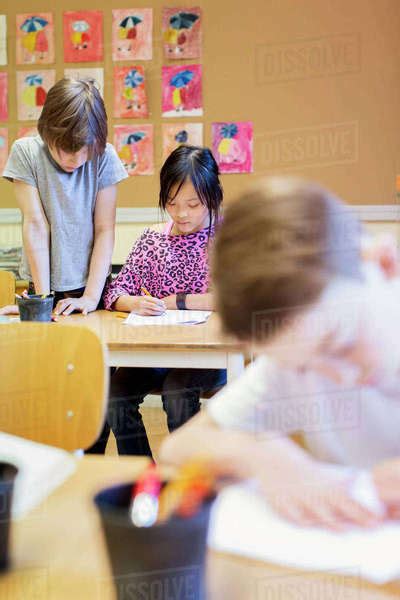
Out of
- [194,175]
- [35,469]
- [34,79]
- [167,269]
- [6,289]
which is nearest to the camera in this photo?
[35,469]

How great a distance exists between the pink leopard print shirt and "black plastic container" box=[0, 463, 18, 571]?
65.5 inches

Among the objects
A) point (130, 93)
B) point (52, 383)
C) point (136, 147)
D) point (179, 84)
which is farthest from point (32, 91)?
point (52, 383)

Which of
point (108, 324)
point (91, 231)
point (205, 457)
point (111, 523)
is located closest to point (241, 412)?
point (205, 457)

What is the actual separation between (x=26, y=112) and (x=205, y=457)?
10.2 feet

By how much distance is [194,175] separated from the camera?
7.35 feet

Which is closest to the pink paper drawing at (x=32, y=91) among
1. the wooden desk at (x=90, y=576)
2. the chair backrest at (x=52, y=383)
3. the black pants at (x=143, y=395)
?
the black pants at (x=143, y=395)

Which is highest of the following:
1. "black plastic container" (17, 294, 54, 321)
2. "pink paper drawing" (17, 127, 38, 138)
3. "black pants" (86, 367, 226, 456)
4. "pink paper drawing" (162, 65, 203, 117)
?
"pink paper drawing" (162, 65, 203, 117)

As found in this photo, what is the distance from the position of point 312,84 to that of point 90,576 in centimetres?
303

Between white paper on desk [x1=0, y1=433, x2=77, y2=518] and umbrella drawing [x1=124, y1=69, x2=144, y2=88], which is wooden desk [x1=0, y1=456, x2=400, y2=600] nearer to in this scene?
white paper on desk [x1=0, y1=433, x2=77, y2=518]

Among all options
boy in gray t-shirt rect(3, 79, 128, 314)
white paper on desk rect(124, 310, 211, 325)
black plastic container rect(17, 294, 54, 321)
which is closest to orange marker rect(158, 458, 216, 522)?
black plastic container rect(17, 294, 54, 321)

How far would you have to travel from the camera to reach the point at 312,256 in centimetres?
63

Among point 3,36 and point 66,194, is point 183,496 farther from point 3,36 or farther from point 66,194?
point 3,36

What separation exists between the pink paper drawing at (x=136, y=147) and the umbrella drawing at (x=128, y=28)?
44 centimetres

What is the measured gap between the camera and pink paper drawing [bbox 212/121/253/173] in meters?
3.39
